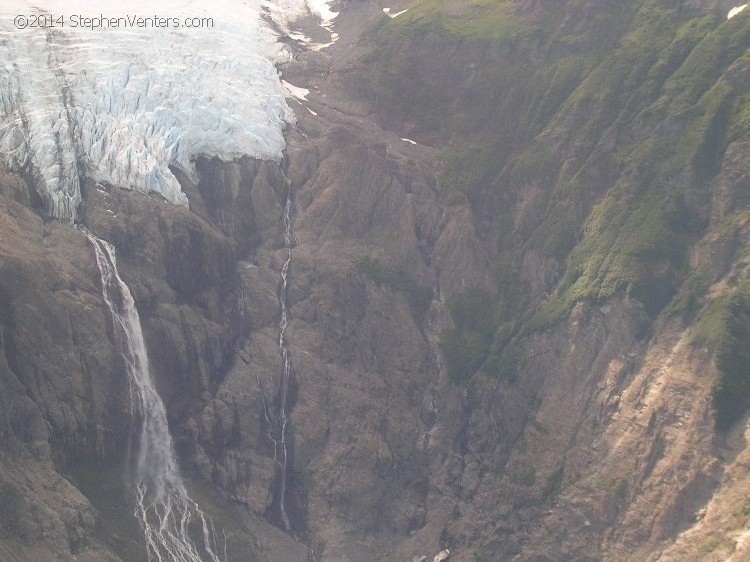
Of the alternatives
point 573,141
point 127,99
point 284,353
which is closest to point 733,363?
point 573,141

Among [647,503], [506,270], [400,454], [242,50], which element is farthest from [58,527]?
[242,50]

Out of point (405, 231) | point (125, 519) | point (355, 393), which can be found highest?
point (405, 231)

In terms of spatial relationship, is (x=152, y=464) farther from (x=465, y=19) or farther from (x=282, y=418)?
(x=465, y=19)

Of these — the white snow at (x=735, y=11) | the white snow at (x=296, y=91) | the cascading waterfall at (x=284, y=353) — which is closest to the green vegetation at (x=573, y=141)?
the white snow at (x=735, y=11)

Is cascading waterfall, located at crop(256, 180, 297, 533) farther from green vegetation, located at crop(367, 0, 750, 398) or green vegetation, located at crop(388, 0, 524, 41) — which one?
green vegetation, located at crop(388, 0, 524, 41)

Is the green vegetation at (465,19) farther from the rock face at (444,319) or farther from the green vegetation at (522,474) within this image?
the green vegetation at (522,474)

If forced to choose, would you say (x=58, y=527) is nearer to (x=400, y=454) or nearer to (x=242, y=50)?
(x=400, y=454)

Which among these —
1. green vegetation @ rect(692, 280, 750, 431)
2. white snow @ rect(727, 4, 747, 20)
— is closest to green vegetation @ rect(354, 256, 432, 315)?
green vegetation @ rect(692, 280, 750, 431)

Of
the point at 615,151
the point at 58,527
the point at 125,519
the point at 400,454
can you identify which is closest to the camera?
the point at 58,527
